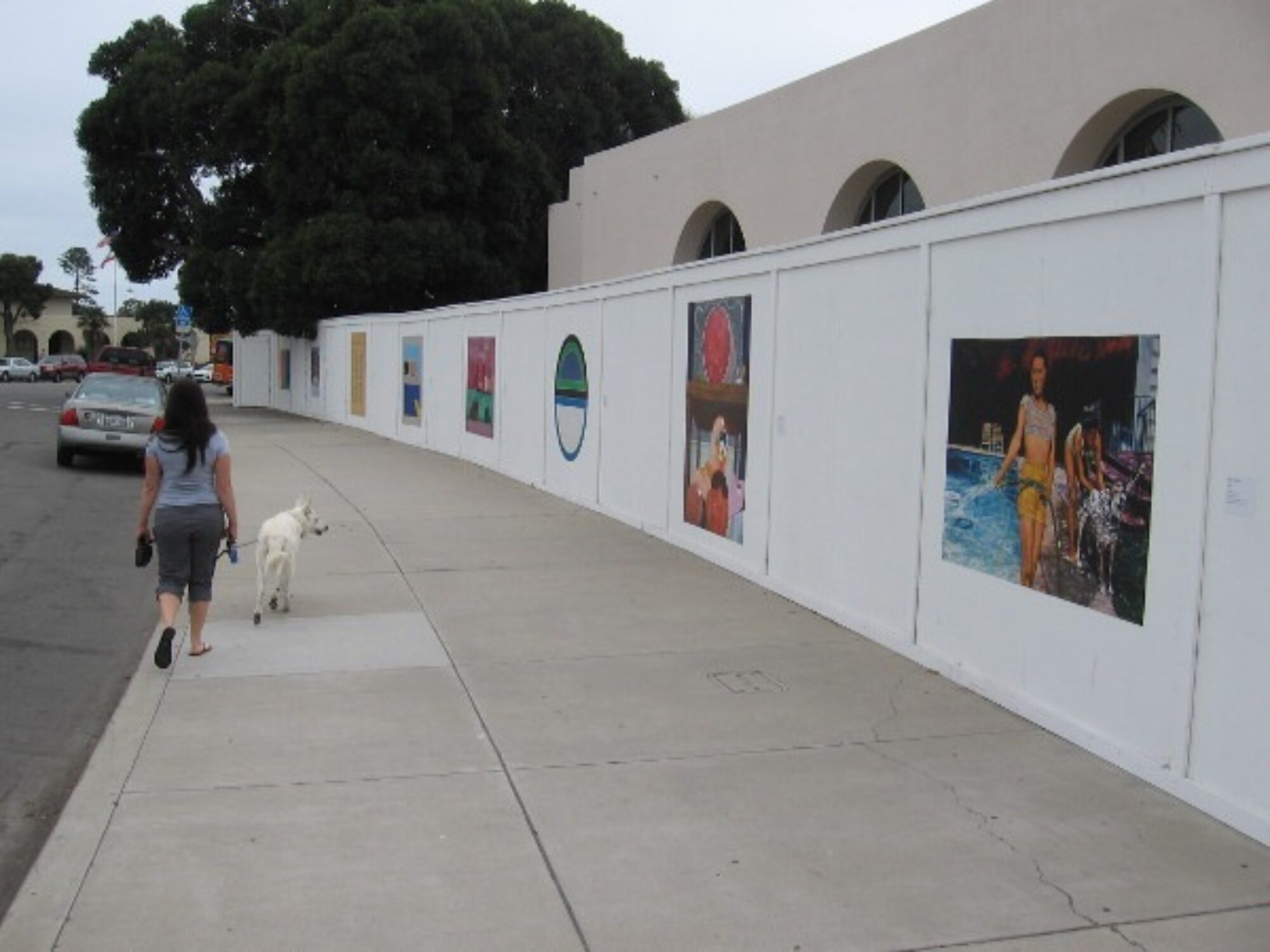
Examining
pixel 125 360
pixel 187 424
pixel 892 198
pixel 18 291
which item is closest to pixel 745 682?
pixel 187 424

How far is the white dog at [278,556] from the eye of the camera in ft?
27.3

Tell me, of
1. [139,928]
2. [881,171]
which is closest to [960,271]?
[139,928]

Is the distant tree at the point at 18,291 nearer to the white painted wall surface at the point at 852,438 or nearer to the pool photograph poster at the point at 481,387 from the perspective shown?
the pool photograph poster at the point at 481,387

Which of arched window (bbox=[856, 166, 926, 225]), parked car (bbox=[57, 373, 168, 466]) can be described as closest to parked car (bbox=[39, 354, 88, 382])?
parked car (bbox=[57, 373, 168, 466])

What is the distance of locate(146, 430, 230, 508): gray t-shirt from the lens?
721 centimetres

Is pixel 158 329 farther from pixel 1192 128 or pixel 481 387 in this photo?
pixel 1192 128

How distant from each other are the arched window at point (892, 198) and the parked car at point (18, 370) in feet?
193

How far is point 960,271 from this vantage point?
685 centimetres

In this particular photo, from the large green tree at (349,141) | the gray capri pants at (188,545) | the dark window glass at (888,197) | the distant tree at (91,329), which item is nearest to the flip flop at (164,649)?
the gray capri pants at (188,545)

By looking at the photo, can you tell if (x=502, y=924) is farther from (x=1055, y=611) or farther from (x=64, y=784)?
(x=1055, y=611)

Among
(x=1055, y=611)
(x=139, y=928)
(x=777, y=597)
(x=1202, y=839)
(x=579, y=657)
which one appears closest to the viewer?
(x=139, y=928)

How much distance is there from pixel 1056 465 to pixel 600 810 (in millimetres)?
2740

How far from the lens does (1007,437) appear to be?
645cm

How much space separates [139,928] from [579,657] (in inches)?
145
